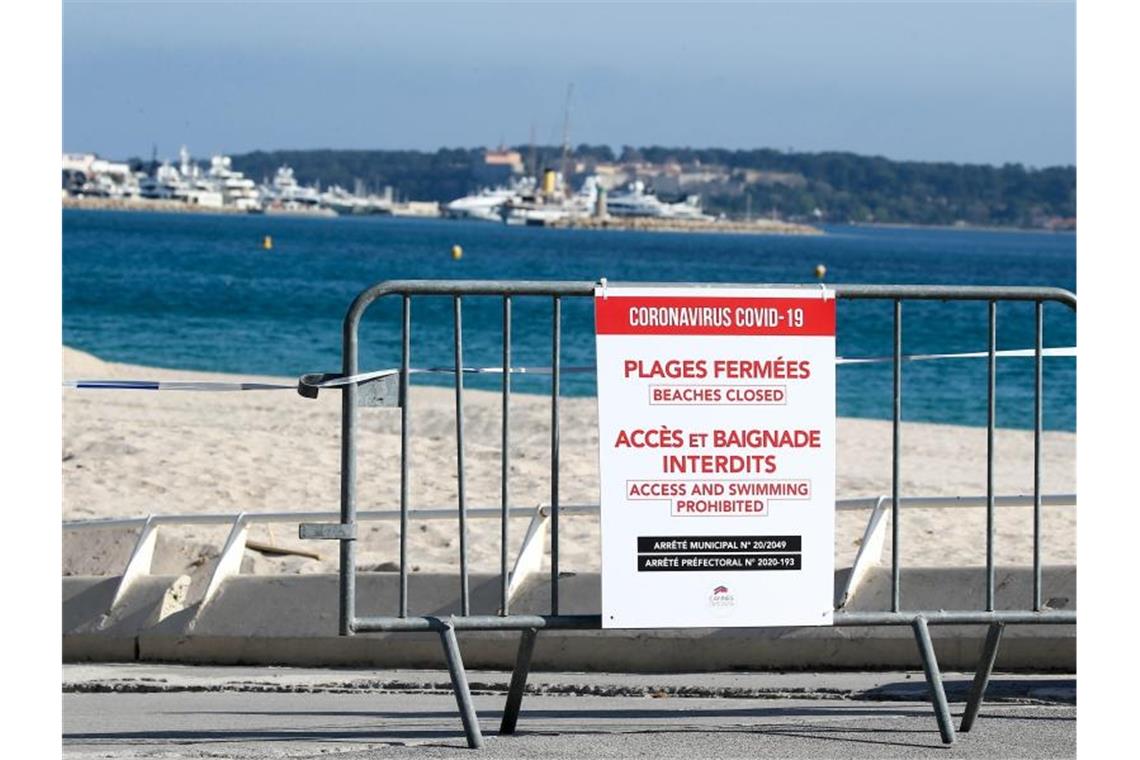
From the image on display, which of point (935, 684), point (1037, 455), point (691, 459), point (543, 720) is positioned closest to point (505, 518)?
point (691, 459)

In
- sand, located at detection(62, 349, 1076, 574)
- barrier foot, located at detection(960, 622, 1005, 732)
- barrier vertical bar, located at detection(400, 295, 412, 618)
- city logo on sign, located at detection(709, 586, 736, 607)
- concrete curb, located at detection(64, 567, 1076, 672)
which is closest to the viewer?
barrier vertical bar, located at detection(400, 295, 412, 618)

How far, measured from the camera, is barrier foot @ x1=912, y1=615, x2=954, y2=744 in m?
6.38

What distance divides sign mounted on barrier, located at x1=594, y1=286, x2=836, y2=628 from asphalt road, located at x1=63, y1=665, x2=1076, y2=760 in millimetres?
490

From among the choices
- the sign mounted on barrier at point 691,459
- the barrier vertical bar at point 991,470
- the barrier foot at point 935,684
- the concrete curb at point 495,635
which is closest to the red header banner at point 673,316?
the sign mounted on barrier at point 691,459

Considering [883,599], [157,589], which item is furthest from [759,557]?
[157,589]

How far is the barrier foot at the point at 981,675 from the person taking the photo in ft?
21.6

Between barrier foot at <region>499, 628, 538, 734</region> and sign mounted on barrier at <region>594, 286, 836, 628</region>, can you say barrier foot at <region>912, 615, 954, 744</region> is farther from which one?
barrier foot at <region>499, 628, 538, 734</region>

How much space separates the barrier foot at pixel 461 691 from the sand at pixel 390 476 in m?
3.77

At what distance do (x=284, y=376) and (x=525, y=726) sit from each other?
34828 mm

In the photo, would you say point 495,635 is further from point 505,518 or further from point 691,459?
point 691,459

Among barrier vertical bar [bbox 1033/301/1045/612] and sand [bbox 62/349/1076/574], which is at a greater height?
barrier vertical bar [bbox 1033/301/1045/612]

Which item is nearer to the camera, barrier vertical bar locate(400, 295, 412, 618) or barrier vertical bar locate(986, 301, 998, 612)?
barrier vertical bar locate(400, 295, 412, 618)

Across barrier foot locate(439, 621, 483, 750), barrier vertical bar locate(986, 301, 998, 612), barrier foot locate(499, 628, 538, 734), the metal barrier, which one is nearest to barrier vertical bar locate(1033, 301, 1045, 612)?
the metal barrier
